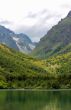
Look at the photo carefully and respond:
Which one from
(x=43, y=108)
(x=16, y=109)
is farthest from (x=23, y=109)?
(x=43, y=108)

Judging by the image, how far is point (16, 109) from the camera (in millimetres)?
119500

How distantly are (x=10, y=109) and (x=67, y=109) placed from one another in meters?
22.6

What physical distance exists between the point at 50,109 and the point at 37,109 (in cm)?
730

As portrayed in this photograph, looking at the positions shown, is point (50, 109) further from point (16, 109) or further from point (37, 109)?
point (16, 109)

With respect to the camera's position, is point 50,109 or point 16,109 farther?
point 50,109

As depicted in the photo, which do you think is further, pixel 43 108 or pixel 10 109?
pixel 43 108

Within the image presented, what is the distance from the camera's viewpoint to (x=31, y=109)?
403 feet

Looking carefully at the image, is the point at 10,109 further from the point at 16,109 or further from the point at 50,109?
the point at 50,109

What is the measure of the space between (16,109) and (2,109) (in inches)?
223

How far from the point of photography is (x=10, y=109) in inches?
4648

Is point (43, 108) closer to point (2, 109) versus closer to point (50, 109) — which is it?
point (50, 109)

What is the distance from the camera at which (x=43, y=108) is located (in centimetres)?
13062

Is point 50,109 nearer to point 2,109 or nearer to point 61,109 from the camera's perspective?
point 61,109

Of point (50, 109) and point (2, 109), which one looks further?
point (50, 109)
